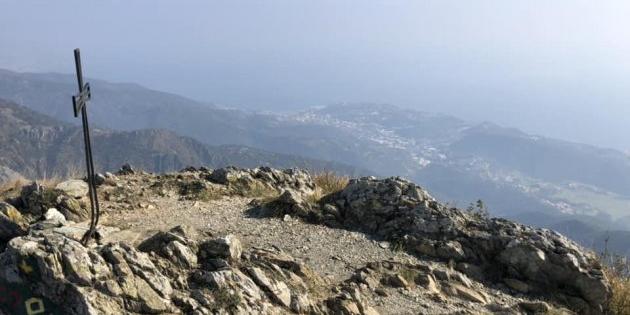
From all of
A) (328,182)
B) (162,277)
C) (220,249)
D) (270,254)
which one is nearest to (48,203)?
(220,249)

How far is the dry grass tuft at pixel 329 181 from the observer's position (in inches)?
710

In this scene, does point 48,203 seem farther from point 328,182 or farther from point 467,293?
point 467,293

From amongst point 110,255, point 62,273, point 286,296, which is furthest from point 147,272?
point 286,296


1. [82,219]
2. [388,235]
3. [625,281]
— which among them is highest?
[82,219]

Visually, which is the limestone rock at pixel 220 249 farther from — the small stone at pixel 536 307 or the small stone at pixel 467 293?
the small stone at pixel 536 307

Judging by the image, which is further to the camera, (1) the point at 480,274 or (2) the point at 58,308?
(1) the point at 480,274

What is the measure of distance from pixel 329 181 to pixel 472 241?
666cm

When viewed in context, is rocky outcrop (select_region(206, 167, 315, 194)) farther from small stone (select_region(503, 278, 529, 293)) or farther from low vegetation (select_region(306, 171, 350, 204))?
small stone (select_region(503, 278, 529, 293))

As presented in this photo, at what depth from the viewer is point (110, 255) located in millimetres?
8219

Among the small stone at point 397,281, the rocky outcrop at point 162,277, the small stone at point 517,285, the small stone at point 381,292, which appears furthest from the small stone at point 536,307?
the rocky outcrop at point 162,277

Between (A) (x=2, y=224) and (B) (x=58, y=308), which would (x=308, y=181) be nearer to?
(A) (x=2, y=224)

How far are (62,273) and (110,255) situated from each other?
0.99 meters

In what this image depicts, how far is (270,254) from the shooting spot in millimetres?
10797

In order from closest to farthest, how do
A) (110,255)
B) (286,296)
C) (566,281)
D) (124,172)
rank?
(110,255)
(286,296)
(566,281)
(124,172)
